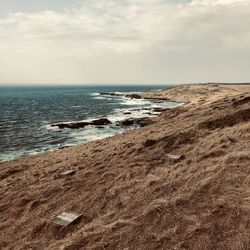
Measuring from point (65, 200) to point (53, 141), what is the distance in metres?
27.1

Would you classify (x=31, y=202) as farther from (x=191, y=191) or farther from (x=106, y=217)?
(x=191, y=191)

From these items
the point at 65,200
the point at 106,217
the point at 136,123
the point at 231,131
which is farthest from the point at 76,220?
the point at 136,123

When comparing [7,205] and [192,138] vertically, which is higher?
[192,138]

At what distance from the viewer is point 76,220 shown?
11156mm

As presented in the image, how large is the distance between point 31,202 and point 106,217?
4.34 meters

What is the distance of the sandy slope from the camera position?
9.27 metres

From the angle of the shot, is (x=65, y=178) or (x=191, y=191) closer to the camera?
(x=191, y=191)

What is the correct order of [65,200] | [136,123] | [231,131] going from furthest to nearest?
Result: [136,123]
[231,131]
[65,200]

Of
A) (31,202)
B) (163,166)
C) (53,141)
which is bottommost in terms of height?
(53,141)

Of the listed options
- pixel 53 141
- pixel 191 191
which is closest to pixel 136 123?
pixel 53 141

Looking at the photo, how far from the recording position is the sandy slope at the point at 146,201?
30.4ft

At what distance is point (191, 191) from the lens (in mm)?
11266

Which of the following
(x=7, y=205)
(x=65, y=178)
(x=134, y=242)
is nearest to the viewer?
(x=134, y=242)

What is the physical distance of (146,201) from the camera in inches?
451
